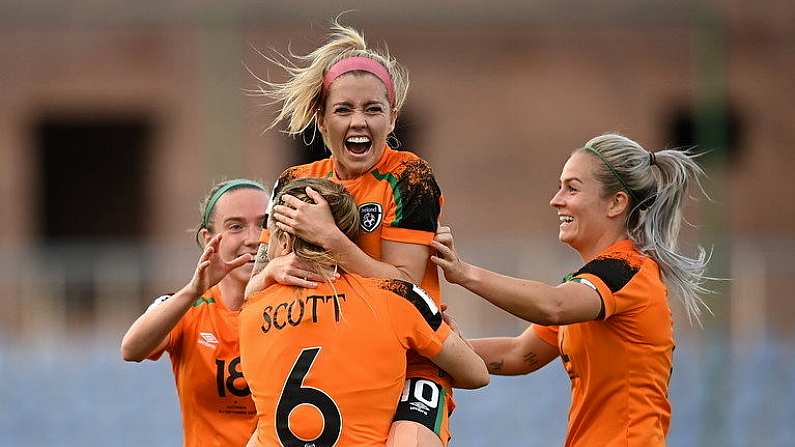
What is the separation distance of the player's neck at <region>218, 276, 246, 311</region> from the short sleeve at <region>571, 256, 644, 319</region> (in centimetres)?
119

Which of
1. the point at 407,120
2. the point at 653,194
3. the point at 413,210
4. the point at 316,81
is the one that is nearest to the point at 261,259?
the point at 413,210

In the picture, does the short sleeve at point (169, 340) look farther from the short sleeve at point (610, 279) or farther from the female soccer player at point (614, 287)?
the short sleeve at point (610, 279)

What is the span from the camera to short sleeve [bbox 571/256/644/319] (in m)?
4.32

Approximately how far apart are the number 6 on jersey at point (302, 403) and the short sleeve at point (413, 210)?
562mm

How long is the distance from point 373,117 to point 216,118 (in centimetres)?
820

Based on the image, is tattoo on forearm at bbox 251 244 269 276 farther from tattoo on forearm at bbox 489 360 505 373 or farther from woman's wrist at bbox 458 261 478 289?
tattoo on forearm at bbox 489 360 505 373

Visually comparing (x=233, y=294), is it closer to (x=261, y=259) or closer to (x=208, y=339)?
(x=208, y=339)

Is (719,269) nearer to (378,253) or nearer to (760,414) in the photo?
(760,414)

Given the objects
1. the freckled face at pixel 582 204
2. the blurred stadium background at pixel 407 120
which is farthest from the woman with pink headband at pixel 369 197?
the blurred stadium background at pixel 407 120

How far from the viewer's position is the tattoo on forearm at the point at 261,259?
13.8ft

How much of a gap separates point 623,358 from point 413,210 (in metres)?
0.88

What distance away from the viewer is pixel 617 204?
4.58 m

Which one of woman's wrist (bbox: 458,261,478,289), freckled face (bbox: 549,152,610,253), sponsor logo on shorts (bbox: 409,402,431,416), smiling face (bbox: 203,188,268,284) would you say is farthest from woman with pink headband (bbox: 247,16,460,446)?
freckled face (bbox: 549,152,610,253)

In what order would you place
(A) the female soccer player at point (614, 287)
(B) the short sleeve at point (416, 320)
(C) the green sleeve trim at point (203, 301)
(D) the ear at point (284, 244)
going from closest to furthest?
(B) the short sleeve at point (416, 320), (D) the ear at point (284, 244), (A) the female soccer player at point (614, 287), (C) the green sleeve trim at point (203, 301)
